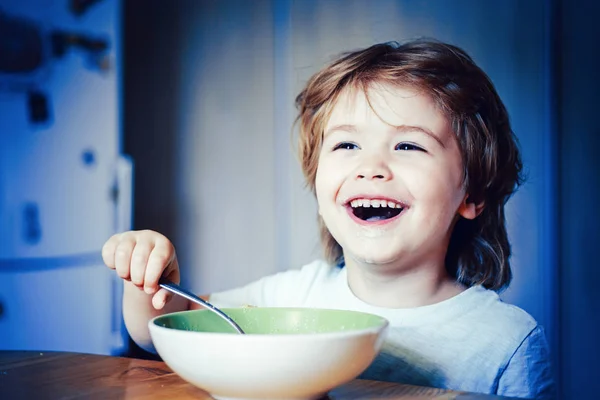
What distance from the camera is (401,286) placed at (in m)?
Result: 1.07

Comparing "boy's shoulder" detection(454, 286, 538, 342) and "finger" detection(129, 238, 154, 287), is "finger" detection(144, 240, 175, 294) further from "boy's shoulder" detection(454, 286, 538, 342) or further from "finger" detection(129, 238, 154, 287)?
"boy's shoulder" detection(454, 286, 538, 342)

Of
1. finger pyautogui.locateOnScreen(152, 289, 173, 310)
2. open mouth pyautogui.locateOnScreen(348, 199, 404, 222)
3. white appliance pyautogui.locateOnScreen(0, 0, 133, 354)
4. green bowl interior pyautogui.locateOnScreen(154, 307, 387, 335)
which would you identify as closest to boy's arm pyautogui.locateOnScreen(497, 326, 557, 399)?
open mouth pyautogui.locateOnScreen(348, 199, 404, 222)

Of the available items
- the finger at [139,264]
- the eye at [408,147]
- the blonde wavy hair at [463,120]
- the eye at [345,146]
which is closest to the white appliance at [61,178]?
the blonde wavy hair at [463,120]

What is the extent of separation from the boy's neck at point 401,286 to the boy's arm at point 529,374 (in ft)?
0.58

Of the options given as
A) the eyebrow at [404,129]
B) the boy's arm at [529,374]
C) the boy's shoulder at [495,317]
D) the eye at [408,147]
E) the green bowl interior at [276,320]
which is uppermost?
the eyebrow at [404,129]

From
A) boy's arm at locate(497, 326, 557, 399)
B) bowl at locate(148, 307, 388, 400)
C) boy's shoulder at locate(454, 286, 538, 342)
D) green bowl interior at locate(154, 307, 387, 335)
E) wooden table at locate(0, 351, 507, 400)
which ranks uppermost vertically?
bowl at locate(148, 307, 388, 400)

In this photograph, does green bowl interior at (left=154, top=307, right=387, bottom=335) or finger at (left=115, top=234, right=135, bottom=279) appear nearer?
green bowl interior at (left=154, top=307, right=387, bottom=335)

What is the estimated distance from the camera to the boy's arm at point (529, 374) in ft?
3.00

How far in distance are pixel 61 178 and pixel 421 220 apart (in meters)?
1.62

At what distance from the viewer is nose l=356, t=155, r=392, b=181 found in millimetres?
978

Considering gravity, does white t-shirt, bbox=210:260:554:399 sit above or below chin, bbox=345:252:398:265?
below

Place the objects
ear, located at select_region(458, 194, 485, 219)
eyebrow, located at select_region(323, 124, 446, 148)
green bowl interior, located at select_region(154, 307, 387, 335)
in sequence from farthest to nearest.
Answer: ear, located at select_region(458, 194, 485, 219) → eyebrow, located at select_region(323, 124, 446, 148) → green bowl interior, located at select_region(154, 307, 387, 335)

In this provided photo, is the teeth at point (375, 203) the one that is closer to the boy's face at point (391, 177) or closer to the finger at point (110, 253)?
the boy's face at point (391, 177)

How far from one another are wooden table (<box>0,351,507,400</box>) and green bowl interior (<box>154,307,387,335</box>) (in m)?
0.06
